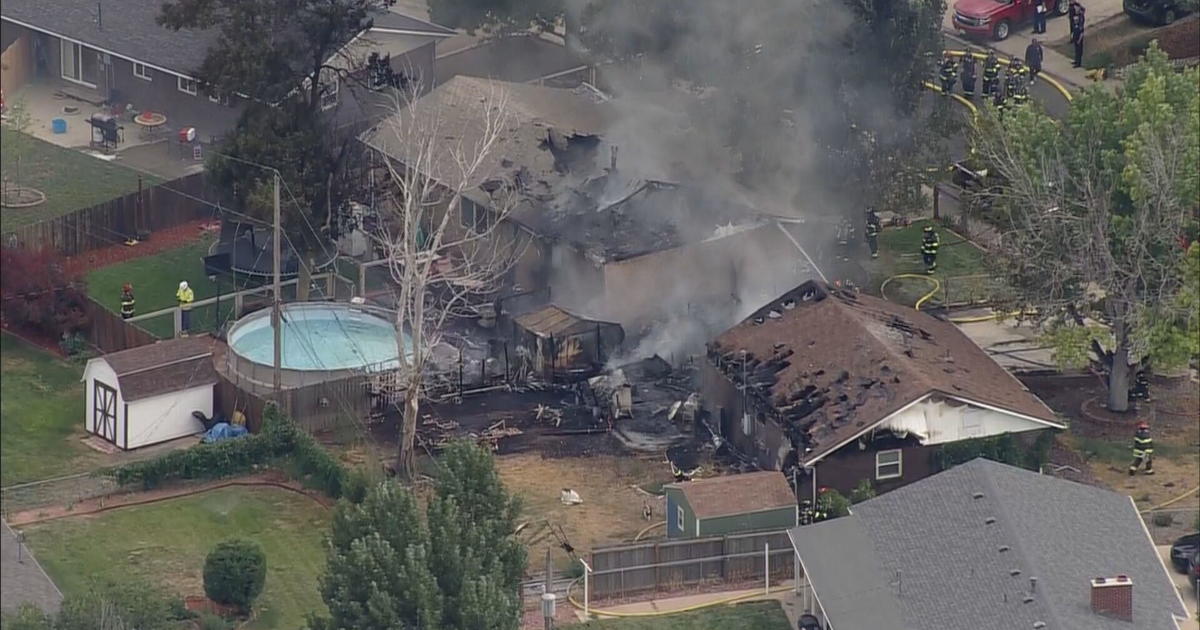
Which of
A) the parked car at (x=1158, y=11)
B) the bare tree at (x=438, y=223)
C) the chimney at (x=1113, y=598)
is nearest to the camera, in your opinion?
the chimney at (x=1113, y=598)

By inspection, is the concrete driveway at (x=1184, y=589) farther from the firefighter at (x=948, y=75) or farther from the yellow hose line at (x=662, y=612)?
the firefighter at (x=948, y=75)

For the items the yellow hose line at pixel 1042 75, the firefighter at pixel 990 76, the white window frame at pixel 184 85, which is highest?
the firefighter at pixel 990 76

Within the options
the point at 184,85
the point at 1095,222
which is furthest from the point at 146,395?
the point at 1095,222

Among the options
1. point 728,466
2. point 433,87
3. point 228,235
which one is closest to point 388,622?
point 728,466

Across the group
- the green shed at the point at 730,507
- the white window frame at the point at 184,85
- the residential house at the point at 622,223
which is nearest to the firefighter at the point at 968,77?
the residential house at the point at 622,223

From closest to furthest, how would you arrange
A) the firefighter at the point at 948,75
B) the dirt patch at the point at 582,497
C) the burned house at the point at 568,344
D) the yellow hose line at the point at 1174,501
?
the dirt patch at the point at 582,497 → the yellow hose line at the point at 1174,501 → the burned house at the point at 568,344 → the firefighter at the point at 948,75

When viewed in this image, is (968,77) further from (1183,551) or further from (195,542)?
(195,542)

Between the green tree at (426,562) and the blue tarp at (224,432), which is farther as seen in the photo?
the blue tarp at (224,432)
